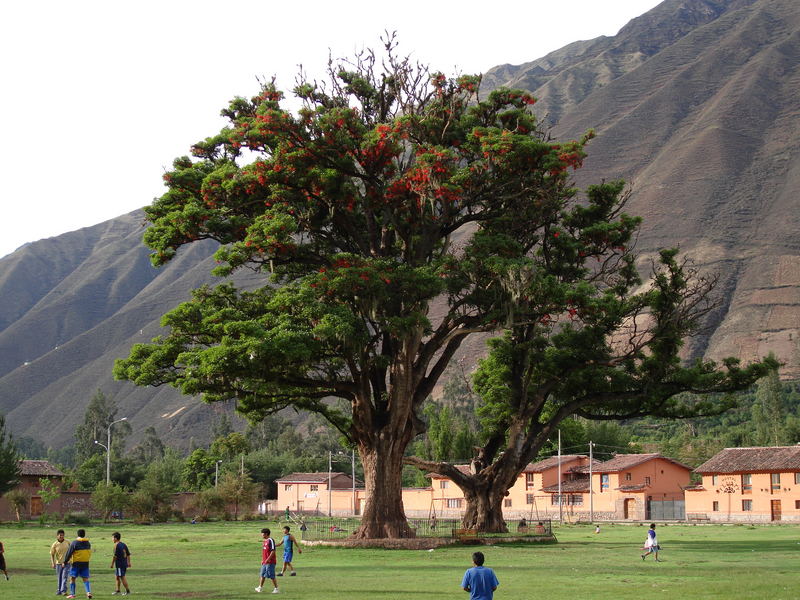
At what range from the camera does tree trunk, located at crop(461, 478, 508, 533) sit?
48.5 meters

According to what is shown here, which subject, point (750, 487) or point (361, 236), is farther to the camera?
point (750, 487)

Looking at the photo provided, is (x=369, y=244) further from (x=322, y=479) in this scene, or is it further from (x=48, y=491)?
(x=322, y=479)

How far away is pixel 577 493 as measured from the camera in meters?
97.9

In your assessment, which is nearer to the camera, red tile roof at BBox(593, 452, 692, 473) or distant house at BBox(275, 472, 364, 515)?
red tile roof at BBox(593, 452, 692, 473)

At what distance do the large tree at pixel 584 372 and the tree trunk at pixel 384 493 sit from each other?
5.29m

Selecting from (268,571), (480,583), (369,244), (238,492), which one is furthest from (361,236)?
(238,492)

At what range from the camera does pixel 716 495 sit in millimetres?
90938

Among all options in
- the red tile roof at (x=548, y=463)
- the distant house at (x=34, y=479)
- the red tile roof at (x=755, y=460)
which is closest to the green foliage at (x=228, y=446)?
the distant house at (x=34, y=479)

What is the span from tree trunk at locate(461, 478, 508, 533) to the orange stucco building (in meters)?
40.4

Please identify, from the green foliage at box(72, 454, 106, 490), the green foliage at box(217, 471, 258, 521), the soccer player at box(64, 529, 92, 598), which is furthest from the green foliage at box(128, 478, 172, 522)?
the soccer player at box(64, 529, 92, 598)

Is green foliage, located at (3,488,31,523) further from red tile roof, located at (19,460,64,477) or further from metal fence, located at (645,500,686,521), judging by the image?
metal fence, located at (645,500,686,521)

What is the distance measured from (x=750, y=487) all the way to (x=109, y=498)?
185 feet

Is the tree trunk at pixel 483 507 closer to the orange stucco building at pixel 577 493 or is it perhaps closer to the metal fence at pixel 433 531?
the metal fence at pixel 433 531

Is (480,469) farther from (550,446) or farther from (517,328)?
(550,446)
